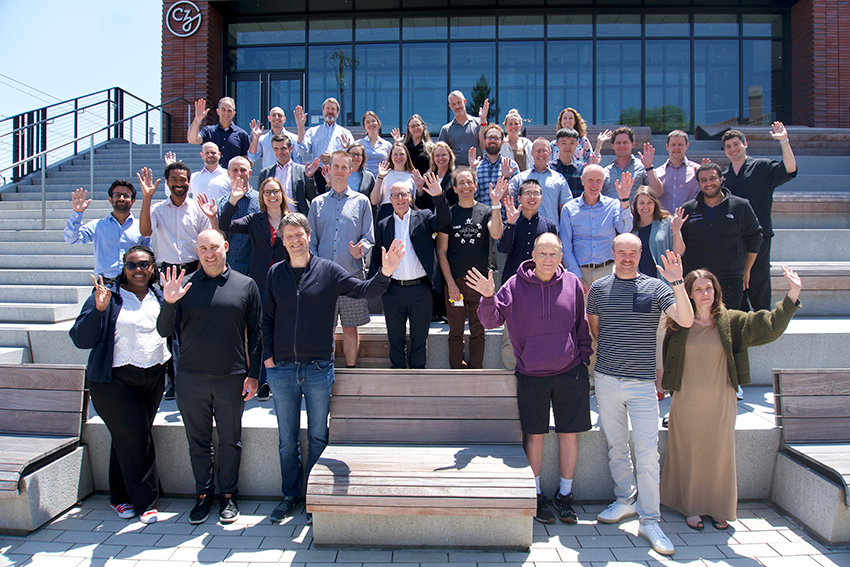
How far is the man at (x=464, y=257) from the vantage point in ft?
15.1

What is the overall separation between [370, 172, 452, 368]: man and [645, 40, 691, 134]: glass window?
1258 centimetres

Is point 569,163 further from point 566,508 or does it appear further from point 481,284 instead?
point 566,508

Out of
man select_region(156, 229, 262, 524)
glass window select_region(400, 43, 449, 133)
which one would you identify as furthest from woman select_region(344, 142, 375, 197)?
glass window select_region(400, 43, 449, 133)

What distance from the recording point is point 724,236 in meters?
4.53

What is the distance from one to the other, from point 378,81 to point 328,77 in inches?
59.3

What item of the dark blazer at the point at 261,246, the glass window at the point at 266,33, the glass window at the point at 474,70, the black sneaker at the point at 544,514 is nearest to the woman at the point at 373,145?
the dark blazer at the point at 261,246

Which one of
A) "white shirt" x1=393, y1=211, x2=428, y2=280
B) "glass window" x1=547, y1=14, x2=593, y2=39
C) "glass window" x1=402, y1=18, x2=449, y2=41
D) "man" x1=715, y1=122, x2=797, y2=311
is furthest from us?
"glass window" x1=402, y1=18, x2=449, y2=41

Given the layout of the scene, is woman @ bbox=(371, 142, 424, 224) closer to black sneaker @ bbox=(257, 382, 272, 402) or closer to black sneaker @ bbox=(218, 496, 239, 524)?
black sneaker @ bbox=(257, 382, 272, 402)

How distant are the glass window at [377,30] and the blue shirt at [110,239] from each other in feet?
40.6

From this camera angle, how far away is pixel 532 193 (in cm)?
446

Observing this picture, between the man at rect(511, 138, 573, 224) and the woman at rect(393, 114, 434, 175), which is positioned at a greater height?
the woman at rect(393, 114, 434, 175)

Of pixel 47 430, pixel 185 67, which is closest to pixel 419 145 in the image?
pixel 47 430

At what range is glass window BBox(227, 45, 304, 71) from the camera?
15352 mm

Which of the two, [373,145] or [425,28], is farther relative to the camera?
[425,28]
